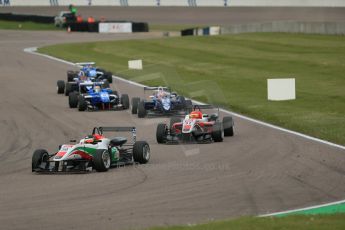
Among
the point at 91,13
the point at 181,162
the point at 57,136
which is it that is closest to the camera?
the point at 181,162

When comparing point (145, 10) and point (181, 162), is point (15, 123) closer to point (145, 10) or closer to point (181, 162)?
point (181, 162)

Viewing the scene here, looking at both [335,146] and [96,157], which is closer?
[96,157]

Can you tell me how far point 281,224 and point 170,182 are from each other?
15.6 feet

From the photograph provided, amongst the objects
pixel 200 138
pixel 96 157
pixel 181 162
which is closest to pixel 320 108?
pixel 200 138

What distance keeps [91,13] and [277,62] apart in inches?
2083

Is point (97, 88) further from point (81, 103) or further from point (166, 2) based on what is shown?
point (166, 2)

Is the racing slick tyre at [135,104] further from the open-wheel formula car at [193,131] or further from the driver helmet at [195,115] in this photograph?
the driver helmet at [195,115]

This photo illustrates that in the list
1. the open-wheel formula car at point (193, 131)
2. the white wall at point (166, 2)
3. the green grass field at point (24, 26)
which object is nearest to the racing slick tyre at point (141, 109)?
the open-wheel formula car at point (193, 131)

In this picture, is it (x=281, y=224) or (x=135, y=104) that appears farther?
(x=135, y=104)

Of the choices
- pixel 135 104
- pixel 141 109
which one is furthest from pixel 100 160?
pixel 135 104

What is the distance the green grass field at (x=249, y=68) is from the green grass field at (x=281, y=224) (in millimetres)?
9642

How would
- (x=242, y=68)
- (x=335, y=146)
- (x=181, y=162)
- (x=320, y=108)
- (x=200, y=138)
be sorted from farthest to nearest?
(x=242, y=68), (x=320, y=108), (x=200, y=138), (x=335, y=146), (x=181, y=162)

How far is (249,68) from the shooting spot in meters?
47.2

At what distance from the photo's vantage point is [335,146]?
21.1 metres
